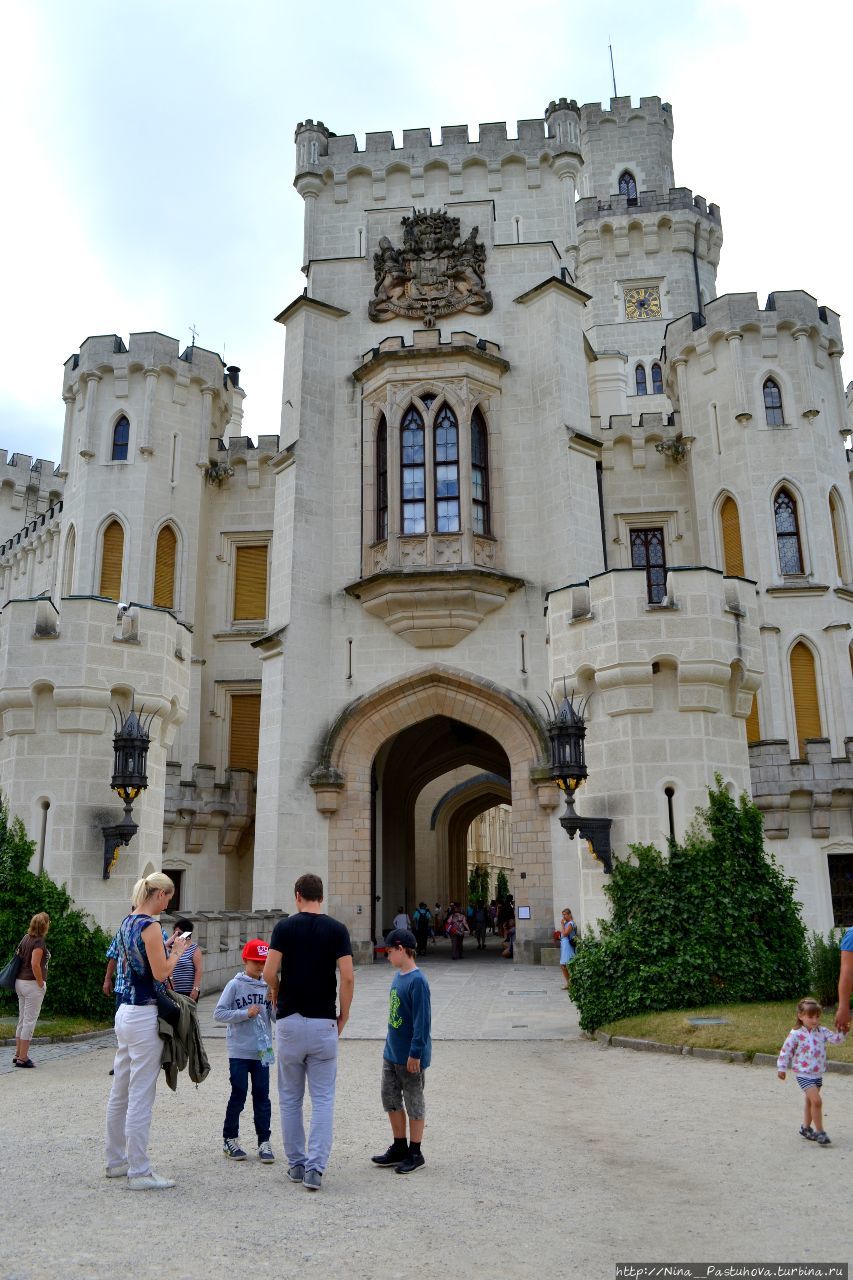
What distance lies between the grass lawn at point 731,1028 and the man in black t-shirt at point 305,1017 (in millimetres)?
5304

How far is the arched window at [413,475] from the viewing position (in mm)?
22344

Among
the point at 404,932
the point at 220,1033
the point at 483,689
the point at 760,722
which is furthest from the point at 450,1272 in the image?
the point at 760,722

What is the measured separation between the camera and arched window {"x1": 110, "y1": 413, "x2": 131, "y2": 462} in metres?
25.7

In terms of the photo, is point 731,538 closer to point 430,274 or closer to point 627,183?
point 430,274

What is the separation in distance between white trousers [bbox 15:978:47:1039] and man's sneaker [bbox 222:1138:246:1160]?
4.46 meters

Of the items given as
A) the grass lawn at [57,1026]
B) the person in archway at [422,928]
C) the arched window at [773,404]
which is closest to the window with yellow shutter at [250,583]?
the person in archway at [422,928]

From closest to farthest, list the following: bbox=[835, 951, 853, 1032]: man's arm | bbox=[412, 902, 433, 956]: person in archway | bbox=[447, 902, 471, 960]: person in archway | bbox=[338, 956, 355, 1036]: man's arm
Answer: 1. bbox=[338, 956, 355, 1036]: man's arm
2. bbox=[835, 951, 853, 1032]: man's arm
3. bbox=[447, 902, 471, 960]: person in archway
4. bbox=[412, 902, 433, 956]: person in archway

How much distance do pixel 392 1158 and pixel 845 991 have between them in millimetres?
3257

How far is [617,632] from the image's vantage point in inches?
517

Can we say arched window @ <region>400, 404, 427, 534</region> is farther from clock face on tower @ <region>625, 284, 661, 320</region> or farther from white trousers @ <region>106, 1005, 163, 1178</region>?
clock face on tower @ <region>625, 284, 661, 320</region>

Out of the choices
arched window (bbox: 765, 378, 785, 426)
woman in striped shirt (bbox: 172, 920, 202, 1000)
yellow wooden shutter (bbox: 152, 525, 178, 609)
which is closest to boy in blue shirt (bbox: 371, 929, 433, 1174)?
woman in striped shirt (bbox: 172, 920, 202, 1000)

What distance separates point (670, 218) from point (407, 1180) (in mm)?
40489

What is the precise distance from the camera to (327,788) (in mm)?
20984

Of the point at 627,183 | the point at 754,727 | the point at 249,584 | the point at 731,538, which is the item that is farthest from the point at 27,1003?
the point at 627,183
